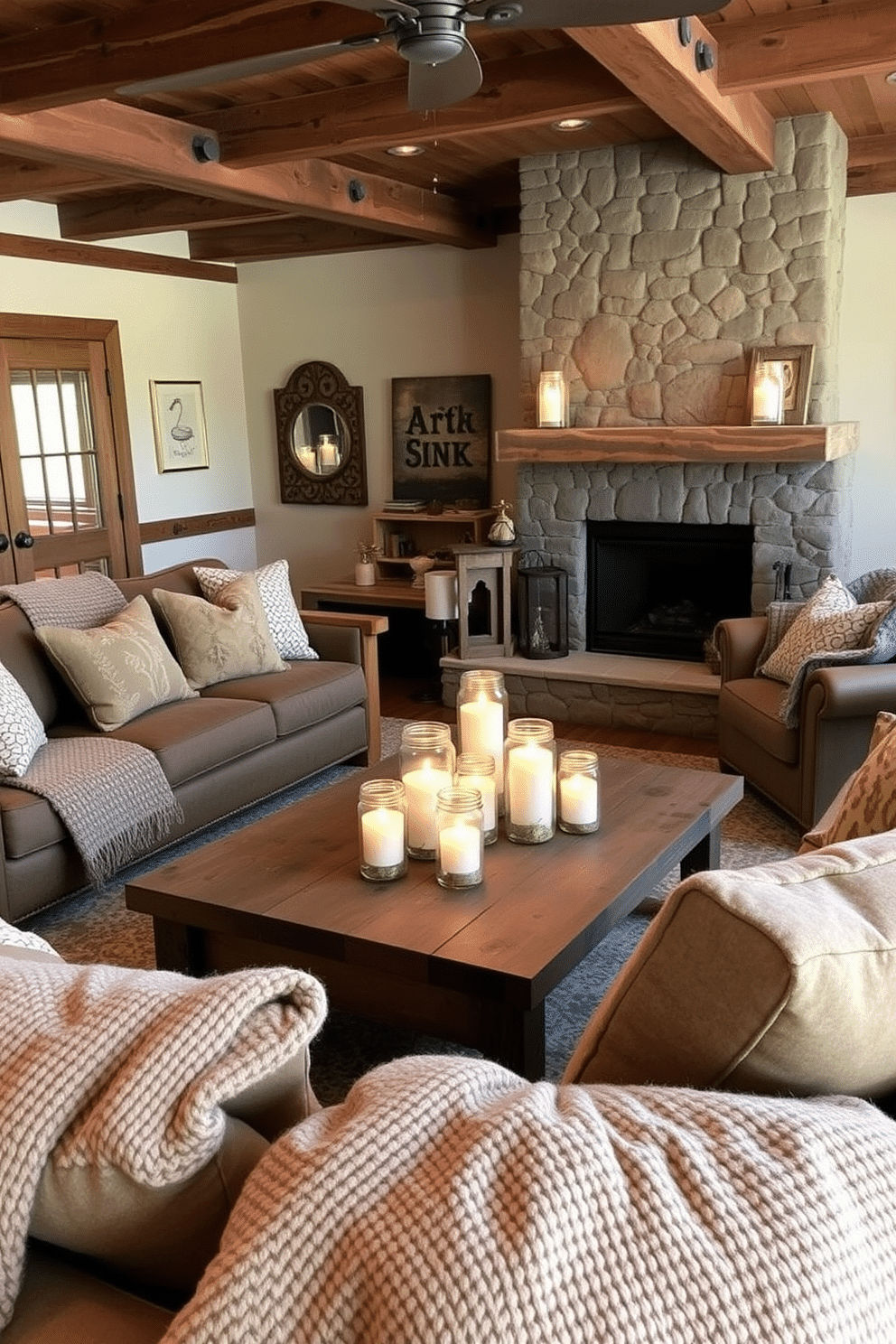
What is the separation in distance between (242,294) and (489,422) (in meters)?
1.88

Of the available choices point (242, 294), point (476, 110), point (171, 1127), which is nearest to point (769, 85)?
point (476, 110)

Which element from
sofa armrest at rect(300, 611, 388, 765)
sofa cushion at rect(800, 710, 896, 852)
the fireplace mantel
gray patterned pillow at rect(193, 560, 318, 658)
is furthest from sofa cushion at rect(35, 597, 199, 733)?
sofa cushion at rect(800, 710, 896, 852)

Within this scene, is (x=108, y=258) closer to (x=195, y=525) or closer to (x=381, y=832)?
(x=195, y=525)

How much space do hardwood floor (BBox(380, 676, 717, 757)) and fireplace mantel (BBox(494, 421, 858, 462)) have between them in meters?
1.25

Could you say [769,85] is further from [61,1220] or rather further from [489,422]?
[61,1220]

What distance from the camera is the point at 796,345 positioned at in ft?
15.9

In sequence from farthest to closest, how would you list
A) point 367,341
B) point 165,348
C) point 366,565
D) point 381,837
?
1. point 367,341
2. point 165,348
3. point 366,565
4. point 381,837

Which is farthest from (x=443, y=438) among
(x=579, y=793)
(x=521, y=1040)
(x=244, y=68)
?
(x=521, y=1040)

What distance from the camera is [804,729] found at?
12.2 feet

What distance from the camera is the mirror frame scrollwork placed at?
6.78 m

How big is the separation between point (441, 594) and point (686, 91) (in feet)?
8.71

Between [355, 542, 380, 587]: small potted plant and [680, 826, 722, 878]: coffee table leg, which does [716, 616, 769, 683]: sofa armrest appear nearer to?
[680, 826, 722, 878]: coffee table leg

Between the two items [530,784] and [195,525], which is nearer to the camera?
[530,784]

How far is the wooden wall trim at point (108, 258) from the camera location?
5.64 metres
